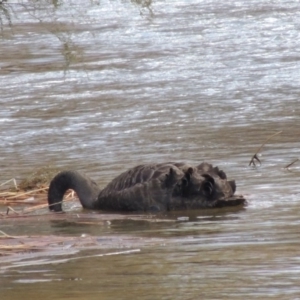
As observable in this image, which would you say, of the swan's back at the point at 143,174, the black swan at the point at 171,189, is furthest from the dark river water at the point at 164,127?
the swan's back at the point at 143,174

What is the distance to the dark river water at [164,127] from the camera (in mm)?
6508

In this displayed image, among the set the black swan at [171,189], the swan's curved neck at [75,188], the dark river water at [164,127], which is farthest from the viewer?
the swan's curved neck at [75,188]

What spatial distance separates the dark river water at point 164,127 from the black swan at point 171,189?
0.20 meters

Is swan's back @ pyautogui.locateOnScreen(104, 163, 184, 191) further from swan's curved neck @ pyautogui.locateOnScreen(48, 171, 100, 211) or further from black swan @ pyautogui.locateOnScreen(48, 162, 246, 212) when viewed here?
swan's curved neck @ pyautogui.locateOnScreen(48, 171, 100, 211)

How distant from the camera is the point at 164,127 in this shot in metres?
14.9

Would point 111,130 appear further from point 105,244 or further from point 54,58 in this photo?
point 105,244

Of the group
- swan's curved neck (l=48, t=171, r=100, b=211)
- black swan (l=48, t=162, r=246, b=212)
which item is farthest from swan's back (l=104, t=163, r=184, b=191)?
swan's curved neck (l=48, t=171, r=100, b=211)

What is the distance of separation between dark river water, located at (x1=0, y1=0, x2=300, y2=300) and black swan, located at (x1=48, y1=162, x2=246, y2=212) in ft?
0.65

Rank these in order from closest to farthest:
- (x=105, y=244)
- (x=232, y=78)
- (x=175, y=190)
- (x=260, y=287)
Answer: (x=260, y=287) → (x=105, y=244) → (x=175, y=190) → (x=232, y=78)

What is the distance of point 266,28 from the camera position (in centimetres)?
2172

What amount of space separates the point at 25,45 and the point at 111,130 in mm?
7351

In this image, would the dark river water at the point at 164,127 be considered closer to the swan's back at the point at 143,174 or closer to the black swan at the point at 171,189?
the black swan at the point at 171,189

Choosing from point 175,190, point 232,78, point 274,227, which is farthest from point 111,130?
point 274,227

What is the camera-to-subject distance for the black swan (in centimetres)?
A: 978
